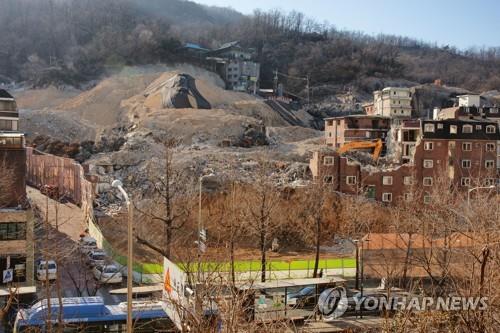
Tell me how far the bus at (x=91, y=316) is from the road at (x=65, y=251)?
0.71m

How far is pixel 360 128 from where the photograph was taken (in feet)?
174

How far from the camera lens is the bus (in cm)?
1453

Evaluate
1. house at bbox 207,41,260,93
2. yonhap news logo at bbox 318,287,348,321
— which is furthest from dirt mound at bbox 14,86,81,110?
yonhap news logo at bbox 318,287,348,321

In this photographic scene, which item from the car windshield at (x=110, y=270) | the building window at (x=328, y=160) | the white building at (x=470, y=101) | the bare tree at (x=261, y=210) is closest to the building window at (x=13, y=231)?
the car windshield at (x=110, y=270)

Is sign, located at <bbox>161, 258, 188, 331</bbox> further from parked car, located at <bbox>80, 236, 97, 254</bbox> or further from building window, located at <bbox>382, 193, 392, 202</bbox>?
building window, located at <bbox>382, 193, 392, 202</bbox>

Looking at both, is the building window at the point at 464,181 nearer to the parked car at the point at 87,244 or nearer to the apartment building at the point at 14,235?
the parked car at the point at 87,244

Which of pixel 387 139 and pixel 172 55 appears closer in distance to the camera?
pixel 387 139

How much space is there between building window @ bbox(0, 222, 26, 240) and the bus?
8.77m

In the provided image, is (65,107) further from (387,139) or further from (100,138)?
(387,139)

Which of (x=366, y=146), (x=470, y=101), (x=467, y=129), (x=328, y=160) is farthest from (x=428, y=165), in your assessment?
(x=470, y=101)

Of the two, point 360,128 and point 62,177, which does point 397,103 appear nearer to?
point 360,128

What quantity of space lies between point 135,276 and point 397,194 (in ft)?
74.4

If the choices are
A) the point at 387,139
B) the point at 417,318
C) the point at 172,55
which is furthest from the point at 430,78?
the point at 417,318

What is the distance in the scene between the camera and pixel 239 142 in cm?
5212
